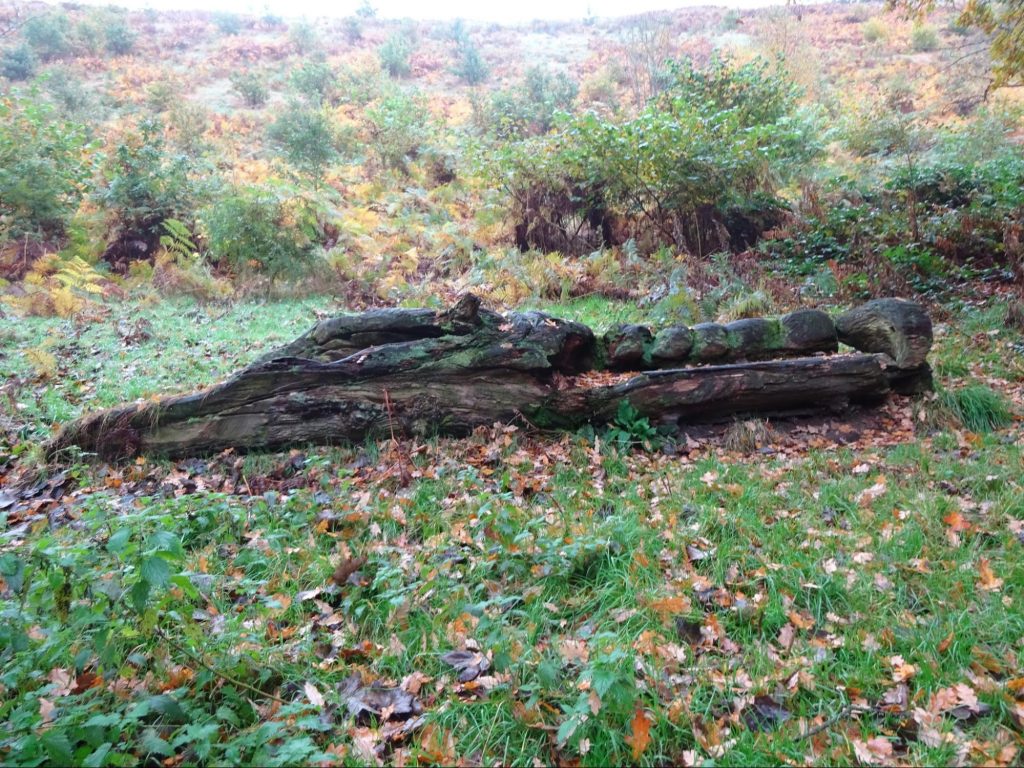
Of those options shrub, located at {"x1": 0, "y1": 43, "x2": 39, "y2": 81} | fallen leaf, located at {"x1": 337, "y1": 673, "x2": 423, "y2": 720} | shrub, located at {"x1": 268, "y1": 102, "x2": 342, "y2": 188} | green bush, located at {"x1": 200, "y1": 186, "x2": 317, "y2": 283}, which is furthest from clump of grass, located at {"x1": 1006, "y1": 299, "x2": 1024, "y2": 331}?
shrub, located at {"x1": 0, "y1": 43, "x2": 39, "y2": 81}

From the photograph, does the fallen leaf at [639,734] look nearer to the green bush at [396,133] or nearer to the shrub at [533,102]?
the green bush at [396,133]

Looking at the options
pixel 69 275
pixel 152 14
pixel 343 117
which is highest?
pixel 152 14

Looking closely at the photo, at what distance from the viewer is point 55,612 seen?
2719 mm

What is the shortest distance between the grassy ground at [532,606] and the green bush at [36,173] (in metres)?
10.0

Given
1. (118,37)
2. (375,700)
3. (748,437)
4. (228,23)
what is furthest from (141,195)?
(228,23)

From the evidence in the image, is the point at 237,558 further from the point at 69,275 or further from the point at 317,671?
the point at 69,275

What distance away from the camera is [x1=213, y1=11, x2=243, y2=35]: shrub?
2998cm

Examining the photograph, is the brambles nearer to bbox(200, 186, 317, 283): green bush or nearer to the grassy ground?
bbox(200, 186, 317, 283): green bush

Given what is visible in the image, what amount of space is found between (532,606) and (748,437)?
2752 millimetres

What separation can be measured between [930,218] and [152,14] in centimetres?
3556

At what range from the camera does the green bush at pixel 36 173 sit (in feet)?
37.7

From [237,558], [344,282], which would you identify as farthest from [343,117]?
[237,558]

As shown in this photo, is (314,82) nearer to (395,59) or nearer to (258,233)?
(395,59)

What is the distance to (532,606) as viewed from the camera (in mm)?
2873
